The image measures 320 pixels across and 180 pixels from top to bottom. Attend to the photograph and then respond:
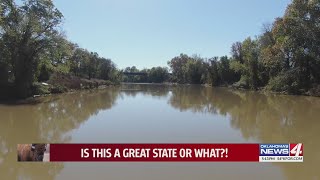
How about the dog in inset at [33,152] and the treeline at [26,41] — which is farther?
the treeline at [26,41]

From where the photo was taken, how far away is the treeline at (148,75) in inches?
5768

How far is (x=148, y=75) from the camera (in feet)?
499

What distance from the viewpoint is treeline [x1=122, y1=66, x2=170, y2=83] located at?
481ft

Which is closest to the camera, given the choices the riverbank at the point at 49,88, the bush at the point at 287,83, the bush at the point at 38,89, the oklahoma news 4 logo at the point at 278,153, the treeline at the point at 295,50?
the oklahoma news 4 logo at the point at 278,153

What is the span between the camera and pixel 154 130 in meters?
15.0

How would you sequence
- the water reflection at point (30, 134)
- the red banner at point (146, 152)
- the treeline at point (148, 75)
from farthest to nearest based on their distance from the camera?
the treeline at point (148, 75), the water reflection at point (30, 134), the red banner at point (146, 152)

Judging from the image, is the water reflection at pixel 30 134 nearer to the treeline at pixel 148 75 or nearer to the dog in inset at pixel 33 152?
the dog in inset at pixel 33 152

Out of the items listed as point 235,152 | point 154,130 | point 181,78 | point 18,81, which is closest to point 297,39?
point 18,81

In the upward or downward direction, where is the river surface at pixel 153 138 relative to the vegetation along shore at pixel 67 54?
downward

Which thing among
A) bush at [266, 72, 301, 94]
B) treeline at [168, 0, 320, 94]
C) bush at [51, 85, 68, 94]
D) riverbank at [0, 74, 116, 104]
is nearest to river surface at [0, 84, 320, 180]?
riverbank at [0, 74, 116, 104]

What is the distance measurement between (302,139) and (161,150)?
24.1ft

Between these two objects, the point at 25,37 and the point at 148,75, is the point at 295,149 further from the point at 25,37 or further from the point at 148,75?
the point at 148,75

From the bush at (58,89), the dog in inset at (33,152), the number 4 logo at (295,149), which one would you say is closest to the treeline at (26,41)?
the bush at (58,89)

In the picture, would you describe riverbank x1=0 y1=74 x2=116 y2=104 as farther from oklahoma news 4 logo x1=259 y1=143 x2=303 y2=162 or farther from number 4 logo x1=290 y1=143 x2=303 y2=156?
oklahoma news 4 logo x1=259 y1=143 x2=303 y2=162
